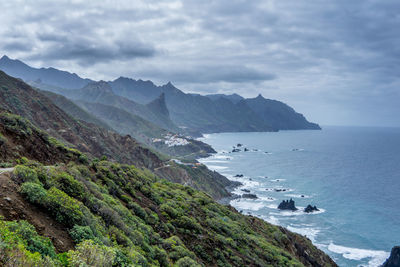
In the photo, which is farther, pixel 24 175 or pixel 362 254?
pixel 362 254

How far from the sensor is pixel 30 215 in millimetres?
8586

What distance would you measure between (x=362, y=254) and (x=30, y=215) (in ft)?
214

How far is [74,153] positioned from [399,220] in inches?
3402

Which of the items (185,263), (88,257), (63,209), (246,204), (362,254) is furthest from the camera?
(246,204)

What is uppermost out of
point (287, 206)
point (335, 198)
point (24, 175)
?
point (24, 175)

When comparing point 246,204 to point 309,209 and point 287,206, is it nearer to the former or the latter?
point 287,206

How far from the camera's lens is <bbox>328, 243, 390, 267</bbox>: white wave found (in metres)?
51.5

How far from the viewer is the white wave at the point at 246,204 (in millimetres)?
80931

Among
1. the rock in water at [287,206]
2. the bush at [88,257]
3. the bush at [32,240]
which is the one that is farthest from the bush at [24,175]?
the rock in water at [287,206]

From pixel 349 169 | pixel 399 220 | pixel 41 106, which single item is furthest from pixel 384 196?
pixel 41 106

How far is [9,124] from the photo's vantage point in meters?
20.1

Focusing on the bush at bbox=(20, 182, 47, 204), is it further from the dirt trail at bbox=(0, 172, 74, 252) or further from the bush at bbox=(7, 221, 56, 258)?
the bush at bbox=(7, 221, 56, 258)

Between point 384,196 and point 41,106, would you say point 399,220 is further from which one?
point 41,106

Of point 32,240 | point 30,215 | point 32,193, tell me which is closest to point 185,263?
point 30,215
